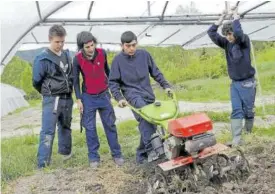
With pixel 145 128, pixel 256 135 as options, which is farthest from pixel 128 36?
pixel 256 135

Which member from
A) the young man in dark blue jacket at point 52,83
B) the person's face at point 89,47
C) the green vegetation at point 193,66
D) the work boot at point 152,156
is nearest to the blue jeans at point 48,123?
the young man in dark blue jacket at point 52,83

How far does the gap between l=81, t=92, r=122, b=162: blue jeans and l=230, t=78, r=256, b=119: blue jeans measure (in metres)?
1.35

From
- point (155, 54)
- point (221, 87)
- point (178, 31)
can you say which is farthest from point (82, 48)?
point (155, 54)

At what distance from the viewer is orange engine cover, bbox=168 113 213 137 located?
11.9ft

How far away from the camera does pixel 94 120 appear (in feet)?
16.8

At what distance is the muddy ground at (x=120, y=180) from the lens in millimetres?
3645

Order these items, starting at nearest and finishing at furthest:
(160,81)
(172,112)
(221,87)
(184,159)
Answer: (184,159) → (172,112) → (160,81) → (221,87)

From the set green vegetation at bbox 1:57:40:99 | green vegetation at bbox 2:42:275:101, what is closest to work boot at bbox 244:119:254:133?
green vegetation at bbox 2:42:275:101

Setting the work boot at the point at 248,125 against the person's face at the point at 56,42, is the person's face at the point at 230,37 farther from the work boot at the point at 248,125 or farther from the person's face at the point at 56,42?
the person's face at the point at 56,42

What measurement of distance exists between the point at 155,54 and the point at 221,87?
231 inches

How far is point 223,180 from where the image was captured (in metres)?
3.79

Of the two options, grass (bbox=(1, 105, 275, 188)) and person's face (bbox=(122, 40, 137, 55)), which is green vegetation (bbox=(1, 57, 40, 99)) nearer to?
grass (bbox=(1, 105, 275, 188))

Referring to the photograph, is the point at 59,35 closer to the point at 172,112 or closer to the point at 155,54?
the point at 172,112

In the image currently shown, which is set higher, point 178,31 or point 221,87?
point 178,31
